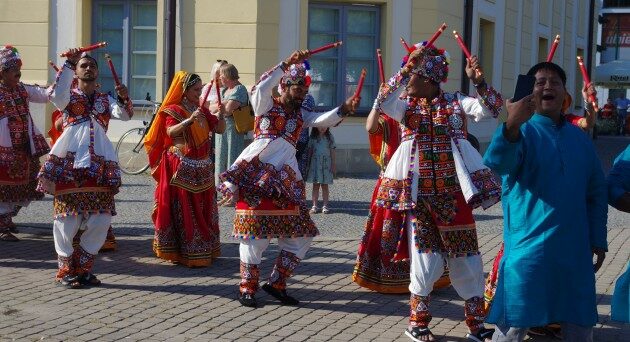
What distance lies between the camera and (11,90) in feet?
30.8

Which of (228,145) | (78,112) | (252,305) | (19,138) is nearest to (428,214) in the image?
(252,305)

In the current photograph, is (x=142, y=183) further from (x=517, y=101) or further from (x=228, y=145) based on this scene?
(x=517, y=101)

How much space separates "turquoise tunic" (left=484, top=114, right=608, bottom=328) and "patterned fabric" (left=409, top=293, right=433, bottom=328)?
1.43 m

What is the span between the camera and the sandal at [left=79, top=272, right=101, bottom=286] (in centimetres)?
782

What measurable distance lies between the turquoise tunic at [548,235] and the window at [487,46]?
16112mm

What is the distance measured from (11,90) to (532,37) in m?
16.9

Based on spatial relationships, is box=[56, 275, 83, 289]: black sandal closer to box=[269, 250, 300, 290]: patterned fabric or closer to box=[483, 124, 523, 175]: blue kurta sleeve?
box=[269, 250, 300, 290]: patterned fabric

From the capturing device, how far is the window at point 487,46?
20.8 metres

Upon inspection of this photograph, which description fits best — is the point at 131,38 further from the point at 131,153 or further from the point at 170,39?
the point at 131,153

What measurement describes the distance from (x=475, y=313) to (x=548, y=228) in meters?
1.71

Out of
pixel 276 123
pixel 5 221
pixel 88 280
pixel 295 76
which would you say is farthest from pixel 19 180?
pixel 295 76

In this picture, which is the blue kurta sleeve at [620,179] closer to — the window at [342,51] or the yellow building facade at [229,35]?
the yellow building facade at [229,35]

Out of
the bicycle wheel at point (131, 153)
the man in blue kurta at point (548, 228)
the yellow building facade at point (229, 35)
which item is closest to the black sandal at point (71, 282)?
the man in blue kurta at point (548, 228)

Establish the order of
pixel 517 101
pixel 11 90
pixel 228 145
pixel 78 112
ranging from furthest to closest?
pixel 228 145, pixel 11 90, pixel 78 112, pixel 517 101
